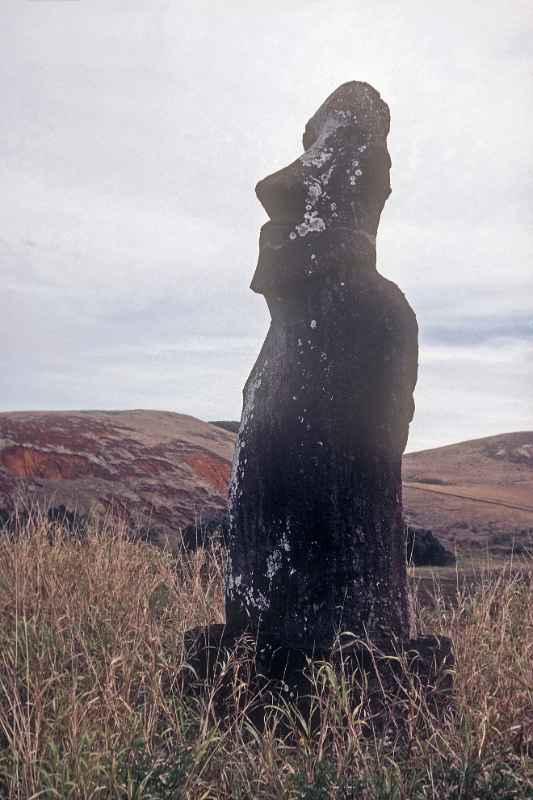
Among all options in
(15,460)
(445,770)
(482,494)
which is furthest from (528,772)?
(482,494)

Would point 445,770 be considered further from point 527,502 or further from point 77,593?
point 527,502

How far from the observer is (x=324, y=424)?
15.1 feet

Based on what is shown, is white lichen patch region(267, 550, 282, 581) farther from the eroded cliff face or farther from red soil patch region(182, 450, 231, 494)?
red soil patch region(182, 450, 231, 494)

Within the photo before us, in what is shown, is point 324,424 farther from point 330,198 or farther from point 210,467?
point 210,467

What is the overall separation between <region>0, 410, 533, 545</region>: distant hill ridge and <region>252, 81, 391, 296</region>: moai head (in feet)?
17.7

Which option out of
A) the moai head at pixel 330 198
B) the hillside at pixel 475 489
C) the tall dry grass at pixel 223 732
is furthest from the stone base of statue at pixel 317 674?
the hillside at pixel 475 489

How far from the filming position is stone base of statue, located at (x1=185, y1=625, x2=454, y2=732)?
4281mm

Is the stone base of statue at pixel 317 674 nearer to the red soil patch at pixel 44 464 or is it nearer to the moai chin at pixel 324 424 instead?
the moai chin at pixel 324 424

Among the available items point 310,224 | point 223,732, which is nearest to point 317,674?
point 223,732

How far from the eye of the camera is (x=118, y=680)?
4734 mm

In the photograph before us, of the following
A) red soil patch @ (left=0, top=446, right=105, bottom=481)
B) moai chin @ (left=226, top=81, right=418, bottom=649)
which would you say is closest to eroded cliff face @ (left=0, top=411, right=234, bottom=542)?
red soil patch @ (left=0, top=446, right=105, bottom=481)

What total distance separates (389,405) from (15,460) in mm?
6411

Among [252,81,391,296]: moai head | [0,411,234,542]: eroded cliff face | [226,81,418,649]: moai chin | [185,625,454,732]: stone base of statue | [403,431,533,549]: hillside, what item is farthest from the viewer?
[403,431,533,549]: hillside

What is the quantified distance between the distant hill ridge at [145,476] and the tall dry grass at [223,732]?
433 centimetres
